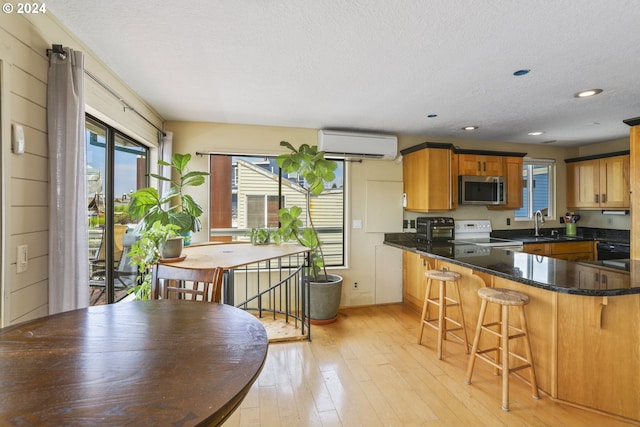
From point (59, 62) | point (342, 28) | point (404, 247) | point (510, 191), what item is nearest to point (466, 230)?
point (510, 191)

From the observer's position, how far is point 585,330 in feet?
6.48

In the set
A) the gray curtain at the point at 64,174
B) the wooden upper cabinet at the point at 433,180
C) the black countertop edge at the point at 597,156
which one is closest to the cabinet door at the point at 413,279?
the wooden upper cabinet at the point at 433,180

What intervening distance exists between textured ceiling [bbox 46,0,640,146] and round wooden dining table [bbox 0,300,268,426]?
152cm

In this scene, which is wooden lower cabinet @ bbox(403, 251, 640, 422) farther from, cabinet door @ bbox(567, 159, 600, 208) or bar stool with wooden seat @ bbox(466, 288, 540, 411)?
cabinet door @ bbox(567, 159, 600, 208)

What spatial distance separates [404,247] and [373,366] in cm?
160

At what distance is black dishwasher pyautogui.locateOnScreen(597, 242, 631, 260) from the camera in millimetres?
3904

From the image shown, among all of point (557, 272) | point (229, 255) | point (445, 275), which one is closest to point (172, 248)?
point (229, 255)

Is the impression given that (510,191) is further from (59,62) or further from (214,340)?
(59,62)

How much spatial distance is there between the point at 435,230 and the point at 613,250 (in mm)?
2428

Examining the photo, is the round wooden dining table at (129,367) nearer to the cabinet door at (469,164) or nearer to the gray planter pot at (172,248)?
the gray planter pot at (172,248)

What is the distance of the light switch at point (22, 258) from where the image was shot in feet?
4.73

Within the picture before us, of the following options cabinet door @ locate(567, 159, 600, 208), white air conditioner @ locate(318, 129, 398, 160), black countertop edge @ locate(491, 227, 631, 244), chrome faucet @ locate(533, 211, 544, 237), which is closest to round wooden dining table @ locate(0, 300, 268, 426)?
white air conditioner @ locate(318, 129, 398, 160)

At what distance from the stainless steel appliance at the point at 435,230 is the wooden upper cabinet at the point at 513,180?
37.6 inches

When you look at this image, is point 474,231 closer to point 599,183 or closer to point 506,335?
point 599,183
